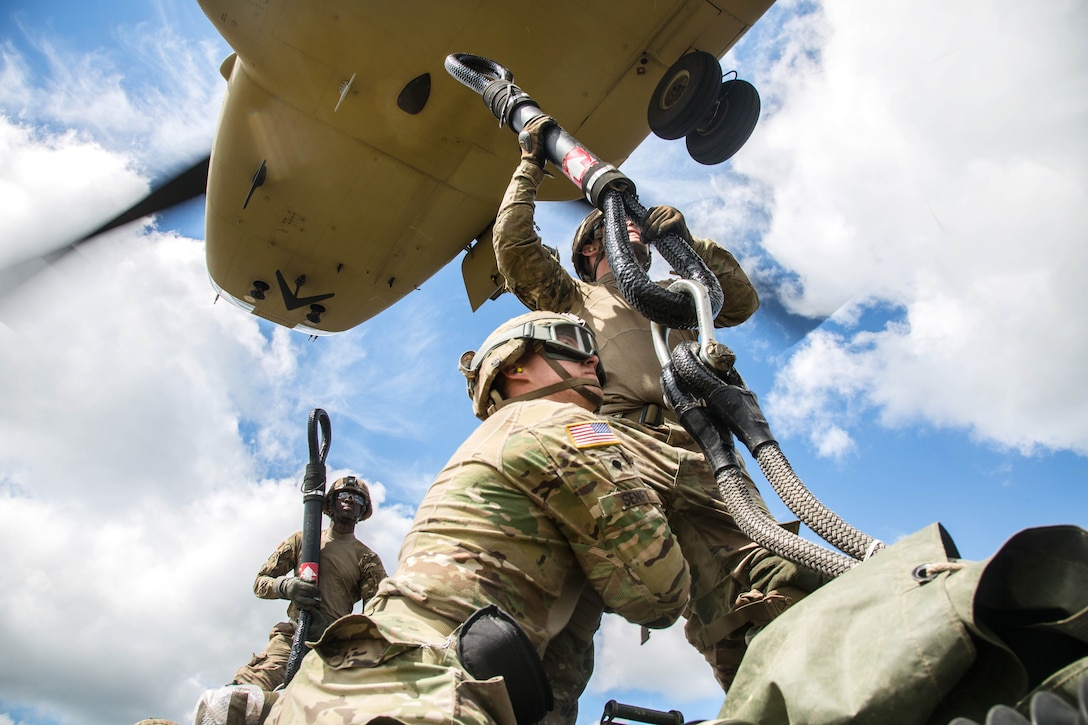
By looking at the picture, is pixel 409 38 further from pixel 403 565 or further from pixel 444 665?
pixel 444 665

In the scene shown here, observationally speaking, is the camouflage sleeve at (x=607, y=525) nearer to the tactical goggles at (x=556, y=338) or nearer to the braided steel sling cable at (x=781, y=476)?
the braided steel sling cable at (x=781, y=476)

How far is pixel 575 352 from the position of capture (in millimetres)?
2727

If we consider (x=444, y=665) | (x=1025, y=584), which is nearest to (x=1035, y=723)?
(x=1025, y=584)

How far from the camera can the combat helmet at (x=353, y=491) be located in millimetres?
6844

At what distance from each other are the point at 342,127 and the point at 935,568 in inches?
221

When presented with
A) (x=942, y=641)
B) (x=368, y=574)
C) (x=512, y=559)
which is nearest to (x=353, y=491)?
(x=368, y=574)

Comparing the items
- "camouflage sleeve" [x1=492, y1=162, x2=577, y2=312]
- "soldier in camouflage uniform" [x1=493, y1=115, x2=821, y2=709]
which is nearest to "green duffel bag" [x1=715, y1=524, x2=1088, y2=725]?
"soldier in camouflage uniform" [x1=493, y1=115, x2=821, y2=709]

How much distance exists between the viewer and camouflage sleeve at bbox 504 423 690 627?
210cm

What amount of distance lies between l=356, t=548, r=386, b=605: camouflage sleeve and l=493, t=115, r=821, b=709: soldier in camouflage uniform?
3621 millimetres

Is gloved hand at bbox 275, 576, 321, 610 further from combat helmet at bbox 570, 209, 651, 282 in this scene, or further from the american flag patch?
the american flag patch

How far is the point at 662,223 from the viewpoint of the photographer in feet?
10.4

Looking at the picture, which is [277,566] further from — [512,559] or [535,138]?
[512,559]

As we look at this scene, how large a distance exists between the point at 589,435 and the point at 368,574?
4935 mm

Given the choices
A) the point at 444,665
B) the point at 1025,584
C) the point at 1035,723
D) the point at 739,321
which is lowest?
the point at 1035,723
